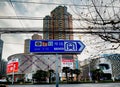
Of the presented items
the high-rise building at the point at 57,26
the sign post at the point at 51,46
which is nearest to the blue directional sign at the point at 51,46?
the sign post at the point at 51,46

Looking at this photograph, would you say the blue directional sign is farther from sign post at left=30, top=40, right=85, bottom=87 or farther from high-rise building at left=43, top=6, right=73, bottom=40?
high-rise building at left=43, top=6, right=73, bottom=40

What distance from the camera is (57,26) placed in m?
11.5

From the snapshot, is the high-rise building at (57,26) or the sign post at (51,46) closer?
the sign post at (51,46)

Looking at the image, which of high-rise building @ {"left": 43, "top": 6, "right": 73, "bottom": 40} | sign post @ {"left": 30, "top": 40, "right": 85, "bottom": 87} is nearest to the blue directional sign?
sign post @ {"left": 30, "top": 40, "right": 85, "bottom": 87}

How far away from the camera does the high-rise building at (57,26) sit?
10914mm

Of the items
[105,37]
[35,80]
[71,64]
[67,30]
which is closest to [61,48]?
[67,30]

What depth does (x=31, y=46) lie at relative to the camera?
9.30m

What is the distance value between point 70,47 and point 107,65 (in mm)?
102493

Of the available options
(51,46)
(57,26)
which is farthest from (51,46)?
(57,26)

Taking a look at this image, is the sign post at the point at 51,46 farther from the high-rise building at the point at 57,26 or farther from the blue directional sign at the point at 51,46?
the high-rise building at the point at 57,26

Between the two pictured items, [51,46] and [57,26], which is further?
[57,26]

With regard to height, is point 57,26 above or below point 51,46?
above

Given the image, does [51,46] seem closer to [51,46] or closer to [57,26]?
[51,46]

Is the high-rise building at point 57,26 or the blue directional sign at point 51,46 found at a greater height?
the high-rise building at point 57,26
